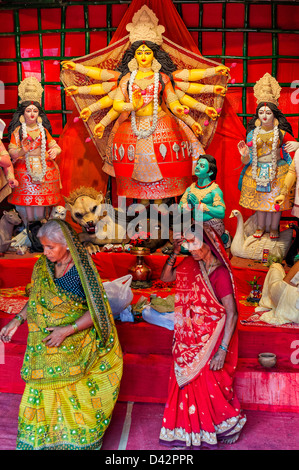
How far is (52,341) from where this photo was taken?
3771mm

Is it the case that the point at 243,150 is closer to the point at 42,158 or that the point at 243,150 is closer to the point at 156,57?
the point at 156,57

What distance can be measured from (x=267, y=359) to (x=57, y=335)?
156cm

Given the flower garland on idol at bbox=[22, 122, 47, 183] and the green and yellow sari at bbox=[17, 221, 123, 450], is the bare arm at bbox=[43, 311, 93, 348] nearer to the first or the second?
the green and yellow sari at bbox=[17, 221, 123, 450]

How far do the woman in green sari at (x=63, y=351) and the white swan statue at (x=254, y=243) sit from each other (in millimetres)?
2344

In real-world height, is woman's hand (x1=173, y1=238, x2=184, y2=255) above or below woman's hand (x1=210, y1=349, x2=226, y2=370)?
above

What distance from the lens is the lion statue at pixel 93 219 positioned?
6.21 metres

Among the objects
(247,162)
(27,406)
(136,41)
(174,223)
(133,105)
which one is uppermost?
(136,41)

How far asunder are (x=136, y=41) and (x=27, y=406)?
3561 millimetres

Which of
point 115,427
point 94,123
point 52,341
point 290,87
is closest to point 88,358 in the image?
point 52,341

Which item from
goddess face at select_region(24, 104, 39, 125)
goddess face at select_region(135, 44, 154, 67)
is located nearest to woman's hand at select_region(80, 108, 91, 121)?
goddess face at select_region(24, 104, 39, 125)

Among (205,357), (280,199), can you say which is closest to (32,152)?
(280,199)

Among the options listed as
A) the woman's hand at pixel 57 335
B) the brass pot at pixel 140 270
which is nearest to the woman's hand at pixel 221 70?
the brass pot at pixel 140 270

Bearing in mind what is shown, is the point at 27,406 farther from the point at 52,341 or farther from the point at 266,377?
the point at 266,377

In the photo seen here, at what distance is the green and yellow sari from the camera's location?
12.4 ft
